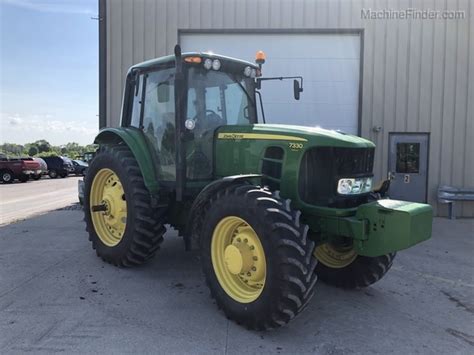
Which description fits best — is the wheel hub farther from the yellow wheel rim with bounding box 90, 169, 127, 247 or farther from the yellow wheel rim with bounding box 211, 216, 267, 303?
the yellow wheel rim with bounding box 90, 169, 127, 247

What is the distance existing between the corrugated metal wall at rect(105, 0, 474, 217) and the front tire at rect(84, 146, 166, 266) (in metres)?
5.21

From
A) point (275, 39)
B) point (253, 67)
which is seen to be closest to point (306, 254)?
point (253, 67)

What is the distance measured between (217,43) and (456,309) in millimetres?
7719

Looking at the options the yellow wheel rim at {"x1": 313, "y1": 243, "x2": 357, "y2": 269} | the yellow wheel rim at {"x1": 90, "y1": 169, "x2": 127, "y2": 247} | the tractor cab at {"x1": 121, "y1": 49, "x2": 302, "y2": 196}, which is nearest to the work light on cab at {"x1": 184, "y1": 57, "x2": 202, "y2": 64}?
the tractor cab at {"x1": 121, "y1": 49, "x2": 302, "y2": 196}

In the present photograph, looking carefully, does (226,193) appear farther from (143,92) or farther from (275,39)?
(275,39)

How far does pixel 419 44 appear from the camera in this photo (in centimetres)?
959

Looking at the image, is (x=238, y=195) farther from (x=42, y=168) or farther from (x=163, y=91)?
(x=42, y=168)

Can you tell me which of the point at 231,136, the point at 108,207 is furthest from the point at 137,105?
the point at 231,136

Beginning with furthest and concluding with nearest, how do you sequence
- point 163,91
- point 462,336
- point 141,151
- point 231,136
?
point 141,151 → point 163,91 → point 231,136 → point 462,336

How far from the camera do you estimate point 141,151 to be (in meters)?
4.91

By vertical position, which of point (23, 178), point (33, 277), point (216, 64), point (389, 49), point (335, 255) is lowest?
point (23, 178)

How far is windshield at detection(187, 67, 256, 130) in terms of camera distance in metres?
4.45

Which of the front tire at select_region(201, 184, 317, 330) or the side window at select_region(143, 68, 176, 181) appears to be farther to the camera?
the side window at select_region(143, 68, 176, 181)

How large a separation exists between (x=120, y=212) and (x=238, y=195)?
7.53 feet
